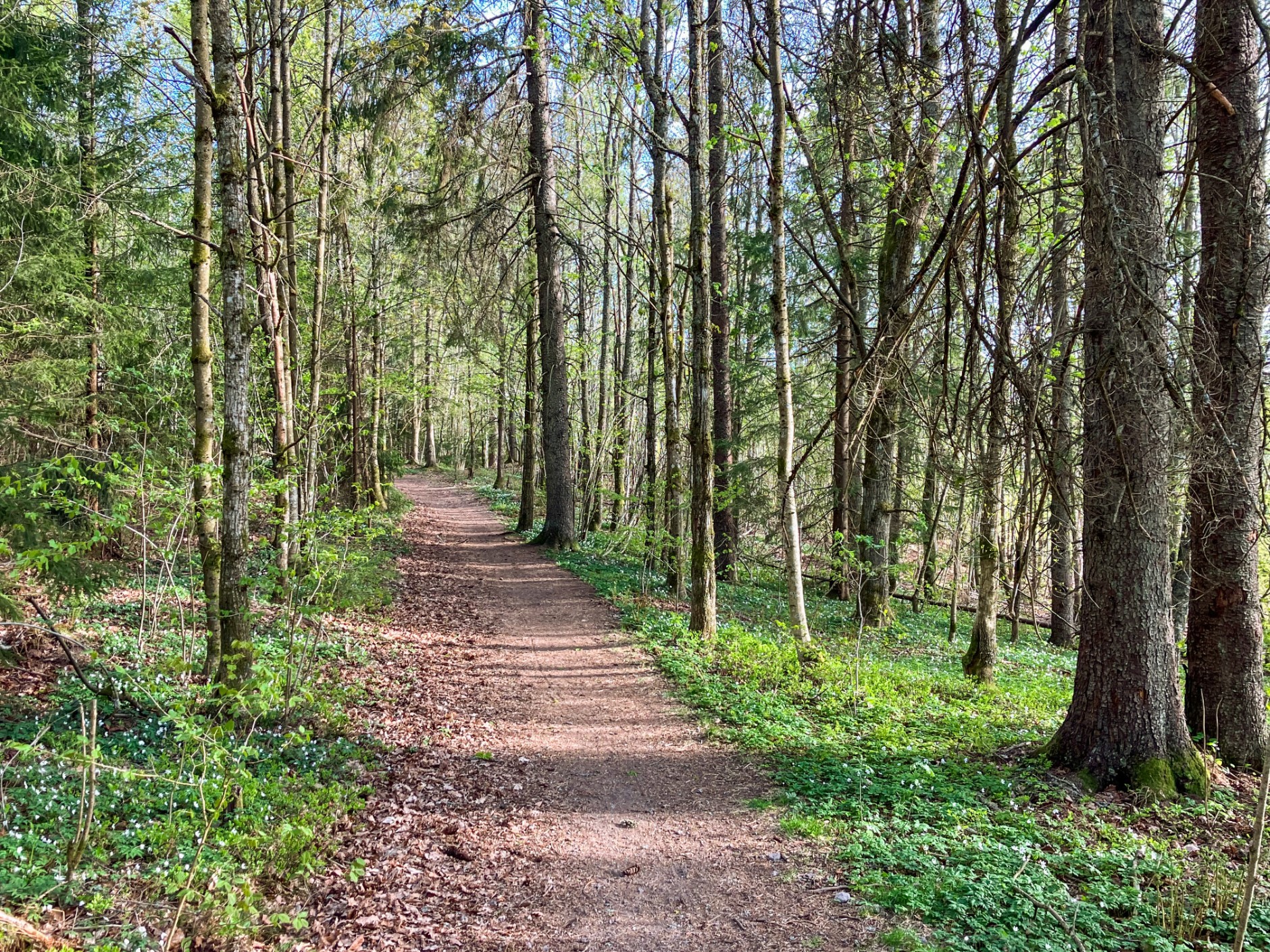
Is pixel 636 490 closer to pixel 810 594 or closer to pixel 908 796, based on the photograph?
pixel 810 594

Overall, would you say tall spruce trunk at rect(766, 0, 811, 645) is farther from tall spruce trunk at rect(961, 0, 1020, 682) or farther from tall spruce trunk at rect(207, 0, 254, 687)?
tall spruce trunk at rect(207, 0, 254, 687)

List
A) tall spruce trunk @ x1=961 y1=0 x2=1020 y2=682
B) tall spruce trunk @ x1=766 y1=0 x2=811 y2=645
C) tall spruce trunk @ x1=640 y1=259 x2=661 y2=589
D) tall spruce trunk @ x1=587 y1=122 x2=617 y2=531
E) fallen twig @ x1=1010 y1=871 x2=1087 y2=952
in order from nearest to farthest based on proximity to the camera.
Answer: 1. tall spruce trunk @ x1=961 y1=0 x2=1020 y2=682
2. fallen twig @ x1=1010 y1=871 x2=1087 y2=952
3. tall spruce trunk @ x1=766 y1=0 x2=811 y2=645
4. tall spruce trunk @ x1=640 y1=259 x2=661 y2=589
5. tall spruce trunk @ x1=587 y1=122 x2=617 y2=531

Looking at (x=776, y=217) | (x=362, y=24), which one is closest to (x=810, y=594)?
(x=776, y=217)

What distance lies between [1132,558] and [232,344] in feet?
21.8

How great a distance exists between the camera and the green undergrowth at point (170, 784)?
3104 mm

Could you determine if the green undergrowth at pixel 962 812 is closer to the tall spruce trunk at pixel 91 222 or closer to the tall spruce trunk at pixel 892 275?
the tall spruce trunk at pixel 892 275

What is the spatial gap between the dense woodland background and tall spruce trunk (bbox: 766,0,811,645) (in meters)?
0.05

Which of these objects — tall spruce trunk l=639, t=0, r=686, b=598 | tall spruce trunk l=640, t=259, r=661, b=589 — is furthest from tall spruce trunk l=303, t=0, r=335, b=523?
tall spruce trunk l=640, t=259, r=661, b=589

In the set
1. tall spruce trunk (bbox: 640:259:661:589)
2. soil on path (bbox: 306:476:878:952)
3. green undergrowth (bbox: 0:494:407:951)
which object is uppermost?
tall spruce trunk (bbox: 640:259:661:589)

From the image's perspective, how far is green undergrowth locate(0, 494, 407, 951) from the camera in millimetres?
3104

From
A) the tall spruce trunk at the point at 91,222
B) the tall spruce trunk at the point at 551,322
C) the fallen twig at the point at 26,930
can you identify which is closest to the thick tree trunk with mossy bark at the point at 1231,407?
the fallen twig at the point at 26,930

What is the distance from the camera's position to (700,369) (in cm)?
873

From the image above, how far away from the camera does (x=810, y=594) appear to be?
14.8 m

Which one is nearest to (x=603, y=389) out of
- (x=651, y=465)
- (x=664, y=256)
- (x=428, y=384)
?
(x=651, y=465)
